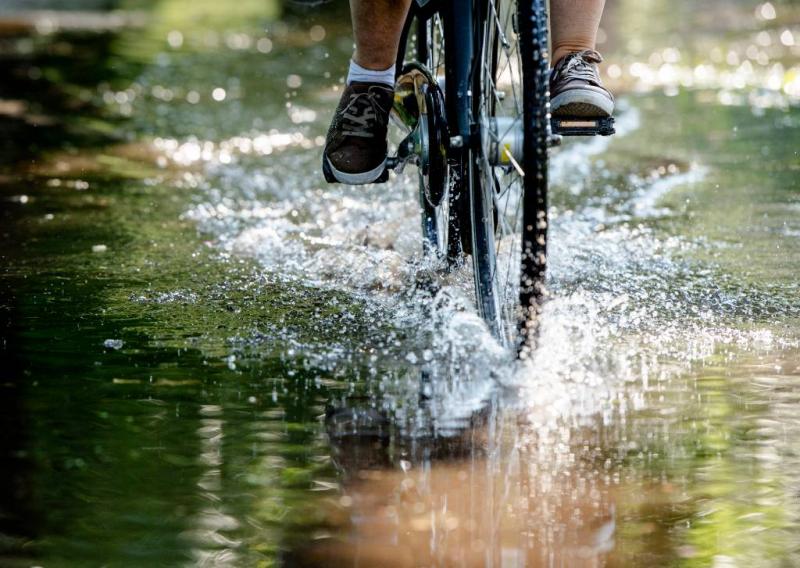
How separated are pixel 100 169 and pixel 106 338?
281 centimetres

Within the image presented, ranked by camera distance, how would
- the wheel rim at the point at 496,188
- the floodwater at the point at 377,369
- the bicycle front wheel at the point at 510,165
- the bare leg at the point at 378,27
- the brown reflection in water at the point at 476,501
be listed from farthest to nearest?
1. the bare leg at the point at 378,27
2. the wheel rim at the point at 496,188
3. the bicycle front wheel at the point at 510,165
4. the floodwater at the point at 377,369
5. the brown reflection in water at the point at 476,501

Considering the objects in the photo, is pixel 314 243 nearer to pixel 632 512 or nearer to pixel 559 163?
pixel 559 163

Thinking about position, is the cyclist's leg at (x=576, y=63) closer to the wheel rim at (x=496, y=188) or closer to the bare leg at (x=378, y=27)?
the wheel rim at (x=496, y=188)

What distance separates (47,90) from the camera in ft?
28.6

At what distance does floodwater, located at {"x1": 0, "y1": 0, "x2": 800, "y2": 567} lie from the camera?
2.45 m

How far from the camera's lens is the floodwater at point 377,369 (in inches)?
96.3

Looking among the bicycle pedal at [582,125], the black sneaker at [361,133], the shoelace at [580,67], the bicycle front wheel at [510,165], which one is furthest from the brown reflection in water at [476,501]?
the black sneaker at [361,133]

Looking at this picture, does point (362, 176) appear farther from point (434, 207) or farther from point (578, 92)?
point (578, 92)

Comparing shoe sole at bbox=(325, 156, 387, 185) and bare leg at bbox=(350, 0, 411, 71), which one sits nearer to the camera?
bare leg at bbox=(350, 0, 411, 71)

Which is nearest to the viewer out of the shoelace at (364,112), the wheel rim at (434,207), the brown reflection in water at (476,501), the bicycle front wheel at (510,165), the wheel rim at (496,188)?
the brown reflection in water at (476,501)

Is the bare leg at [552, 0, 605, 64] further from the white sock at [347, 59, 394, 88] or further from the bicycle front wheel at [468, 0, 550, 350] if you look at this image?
the white sock at [347, 59, 394, 88]

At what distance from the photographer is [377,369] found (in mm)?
3301

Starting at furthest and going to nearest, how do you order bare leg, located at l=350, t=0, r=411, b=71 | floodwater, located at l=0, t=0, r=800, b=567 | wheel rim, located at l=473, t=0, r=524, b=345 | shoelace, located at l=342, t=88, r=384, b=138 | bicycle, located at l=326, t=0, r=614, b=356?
1. shoelace, located at l=342, t=88, r=384, b=138
2. bare leg, located at l=350, t=0, r=411, b=71
3. wheel rim, located at l=473, t=0, r=524, b=345
4. bicycle, located at l=326, t=0, r=614, b=356
5. floodwater, located at l=0, t=0, r=800, b=567

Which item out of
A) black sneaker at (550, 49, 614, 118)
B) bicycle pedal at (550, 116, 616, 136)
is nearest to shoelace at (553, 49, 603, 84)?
black sneaker at (550, 49, 614, 118)
